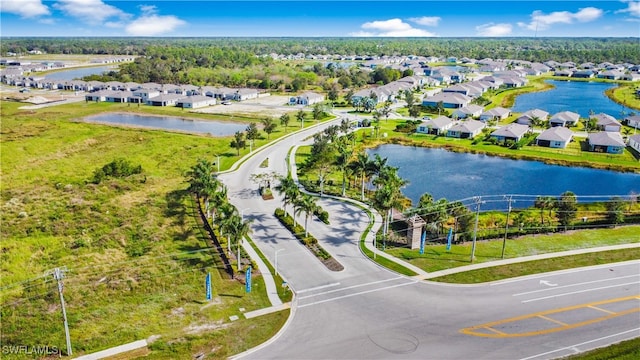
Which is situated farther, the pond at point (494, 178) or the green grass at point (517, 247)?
the pond at point (494, 178)

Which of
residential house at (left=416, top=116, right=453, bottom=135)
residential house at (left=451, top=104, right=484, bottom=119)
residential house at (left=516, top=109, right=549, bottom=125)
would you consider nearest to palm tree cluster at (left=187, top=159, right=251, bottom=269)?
residential house at (left=416, top=116, right=453, bottom=135)

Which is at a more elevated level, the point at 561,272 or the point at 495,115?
the point at 495,115

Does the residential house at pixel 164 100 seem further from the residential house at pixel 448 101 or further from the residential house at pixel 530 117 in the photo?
the residential house at pixel 530 117

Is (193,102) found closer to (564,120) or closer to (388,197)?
(564,120)

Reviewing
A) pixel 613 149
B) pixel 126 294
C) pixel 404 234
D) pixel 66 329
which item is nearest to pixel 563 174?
pixel 613 149

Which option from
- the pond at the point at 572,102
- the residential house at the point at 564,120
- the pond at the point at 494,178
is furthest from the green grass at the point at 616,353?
the pond at the point at 572,102

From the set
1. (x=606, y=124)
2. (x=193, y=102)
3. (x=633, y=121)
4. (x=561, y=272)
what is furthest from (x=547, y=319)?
(x=193, y=102)

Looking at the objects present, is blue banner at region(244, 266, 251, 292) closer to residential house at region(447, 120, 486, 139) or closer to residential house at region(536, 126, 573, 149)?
residential house at region(447, 120, 486, 139)
